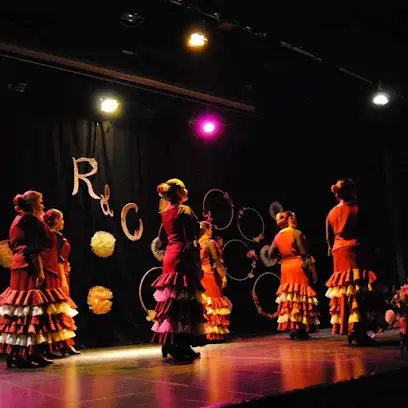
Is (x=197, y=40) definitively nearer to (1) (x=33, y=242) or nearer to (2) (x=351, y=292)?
(1) (x=33, y=242)

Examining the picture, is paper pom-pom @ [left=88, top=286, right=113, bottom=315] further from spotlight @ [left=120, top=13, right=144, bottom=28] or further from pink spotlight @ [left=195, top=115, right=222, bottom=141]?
spotlight @ [left=120, top=13, right=144, bottom=28]

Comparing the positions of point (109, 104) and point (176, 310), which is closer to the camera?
point (176, 310)

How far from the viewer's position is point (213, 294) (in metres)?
7.31

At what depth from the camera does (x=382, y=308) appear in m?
5.50

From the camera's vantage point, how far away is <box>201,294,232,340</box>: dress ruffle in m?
7.09

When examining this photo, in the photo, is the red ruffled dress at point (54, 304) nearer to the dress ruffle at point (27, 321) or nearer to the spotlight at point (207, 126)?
the dress ruffle at point (27, 321)

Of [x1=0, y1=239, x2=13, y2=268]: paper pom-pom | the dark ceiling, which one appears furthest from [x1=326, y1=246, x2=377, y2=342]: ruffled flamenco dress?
[x1=0, y1=239, x2=13, y2=268]: paper pom-pom

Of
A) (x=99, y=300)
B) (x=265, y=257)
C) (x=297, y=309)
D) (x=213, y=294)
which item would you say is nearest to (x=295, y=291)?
(x=297, y=309)

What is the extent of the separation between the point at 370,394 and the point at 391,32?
4386mm

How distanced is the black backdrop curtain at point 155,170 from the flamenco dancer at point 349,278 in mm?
299

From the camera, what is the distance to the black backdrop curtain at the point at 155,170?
689cm

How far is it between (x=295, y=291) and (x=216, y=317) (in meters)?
1.07

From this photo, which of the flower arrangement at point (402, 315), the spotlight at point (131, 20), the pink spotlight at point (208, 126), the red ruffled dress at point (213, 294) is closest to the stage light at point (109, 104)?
the pink spotlight at point (208, 126)

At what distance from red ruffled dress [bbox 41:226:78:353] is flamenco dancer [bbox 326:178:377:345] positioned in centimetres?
264
